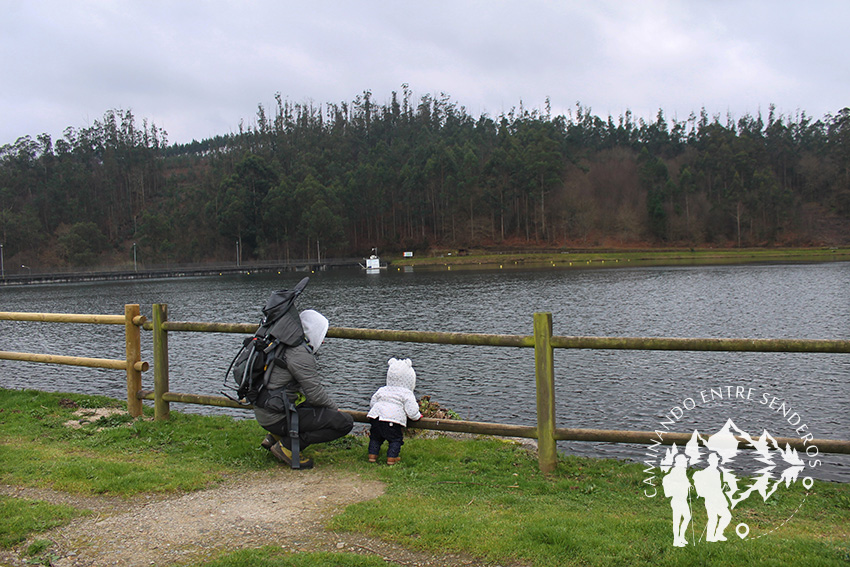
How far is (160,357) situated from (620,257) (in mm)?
100160

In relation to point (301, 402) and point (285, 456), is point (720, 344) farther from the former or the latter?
point (285, 456)

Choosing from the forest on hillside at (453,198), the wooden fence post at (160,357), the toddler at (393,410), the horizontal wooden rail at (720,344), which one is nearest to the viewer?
the horizontal wooden rail at (720,344)

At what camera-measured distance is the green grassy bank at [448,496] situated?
13.6 feet

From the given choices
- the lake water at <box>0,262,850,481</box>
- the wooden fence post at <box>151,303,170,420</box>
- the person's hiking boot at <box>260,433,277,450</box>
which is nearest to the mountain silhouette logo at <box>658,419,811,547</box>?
the lake water at <box>0,262,850,481</box>

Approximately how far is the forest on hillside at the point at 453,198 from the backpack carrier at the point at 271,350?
114861mm

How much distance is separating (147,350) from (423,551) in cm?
2279

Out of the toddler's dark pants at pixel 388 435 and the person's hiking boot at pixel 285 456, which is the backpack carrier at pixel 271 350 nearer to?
the person's hiking boot at pixel 285 456

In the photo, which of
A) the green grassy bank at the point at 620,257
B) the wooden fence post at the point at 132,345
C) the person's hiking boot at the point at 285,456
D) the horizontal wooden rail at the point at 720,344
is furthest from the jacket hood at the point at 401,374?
the green grassy bank at the point at 620,257

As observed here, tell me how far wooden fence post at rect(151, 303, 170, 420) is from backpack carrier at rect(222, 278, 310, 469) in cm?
A: 223

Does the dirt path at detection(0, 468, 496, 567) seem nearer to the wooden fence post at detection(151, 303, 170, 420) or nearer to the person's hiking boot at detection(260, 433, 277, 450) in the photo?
the person's hiking boot at detection(260, 433, 277, 450)

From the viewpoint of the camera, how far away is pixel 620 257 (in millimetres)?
101312

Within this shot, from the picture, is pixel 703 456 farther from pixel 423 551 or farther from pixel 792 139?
pixel 792 139

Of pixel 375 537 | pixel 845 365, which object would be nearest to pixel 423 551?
pixel 375 537

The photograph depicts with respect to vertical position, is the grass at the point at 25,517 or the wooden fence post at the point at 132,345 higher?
the wooden fence post at the point at 132,345
